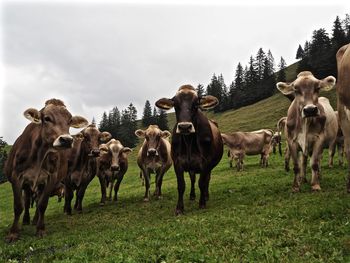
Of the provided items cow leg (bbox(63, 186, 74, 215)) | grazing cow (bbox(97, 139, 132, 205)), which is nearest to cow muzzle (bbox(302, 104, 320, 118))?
cow leg (bbox(63, 186, 74, 215))

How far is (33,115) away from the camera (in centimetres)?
1101

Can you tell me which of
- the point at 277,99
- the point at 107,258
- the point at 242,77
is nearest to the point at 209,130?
the point at 107,258

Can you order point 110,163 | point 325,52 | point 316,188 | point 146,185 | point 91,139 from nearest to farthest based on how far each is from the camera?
1. point 316,188
2. point 91,139
3. point 146,185
4. point 110,163
5. point 325,52

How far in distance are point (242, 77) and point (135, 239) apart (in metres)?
137

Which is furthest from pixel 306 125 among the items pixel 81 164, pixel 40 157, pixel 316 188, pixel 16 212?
pixel 81 164

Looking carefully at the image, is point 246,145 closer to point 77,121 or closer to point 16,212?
point 77,121

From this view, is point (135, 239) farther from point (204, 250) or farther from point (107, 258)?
point (204, 250)

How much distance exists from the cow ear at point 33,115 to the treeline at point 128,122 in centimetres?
9505

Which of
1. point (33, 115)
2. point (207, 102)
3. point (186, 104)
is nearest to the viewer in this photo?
point (33, 115)

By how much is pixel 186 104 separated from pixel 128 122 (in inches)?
4170

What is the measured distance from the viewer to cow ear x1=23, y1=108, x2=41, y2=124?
1091cm

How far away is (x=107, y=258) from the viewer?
6.56 metres

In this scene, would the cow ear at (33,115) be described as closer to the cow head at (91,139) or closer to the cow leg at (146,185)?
the cow head at (91,139)

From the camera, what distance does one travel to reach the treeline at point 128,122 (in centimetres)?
11119
